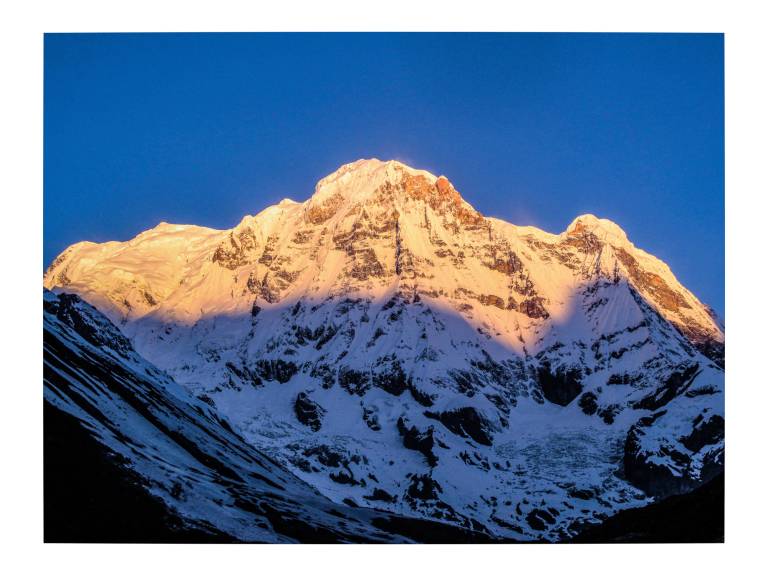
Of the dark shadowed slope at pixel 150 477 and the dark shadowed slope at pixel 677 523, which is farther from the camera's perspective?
the dark shadowed slope at pixel 677 523

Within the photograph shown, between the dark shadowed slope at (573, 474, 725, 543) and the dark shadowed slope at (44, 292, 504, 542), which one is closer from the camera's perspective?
the dark shadowed slope at (44, 292, 504, 542)

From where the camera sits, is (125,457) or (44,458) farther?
(125,457)

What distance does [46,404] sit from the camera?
93.2 metres

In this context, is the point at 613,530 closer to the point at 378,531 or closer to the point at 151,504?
the point at 378,531

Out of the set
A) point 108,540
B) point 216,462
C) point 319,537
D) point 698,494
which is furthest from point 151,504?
point 698,494

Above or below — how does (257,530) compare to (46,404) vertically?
below

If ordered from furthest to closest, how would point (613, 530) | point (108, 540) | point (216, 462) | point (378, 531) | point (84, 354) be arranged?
point (84, 354) < point (216, 462) < point (378, 531) < point (613, 530) < point (108, 540)

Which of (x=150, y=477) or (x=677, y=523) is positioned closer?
(x=677, y=523)

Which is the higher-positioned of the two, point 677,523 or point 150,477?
point 150,477
